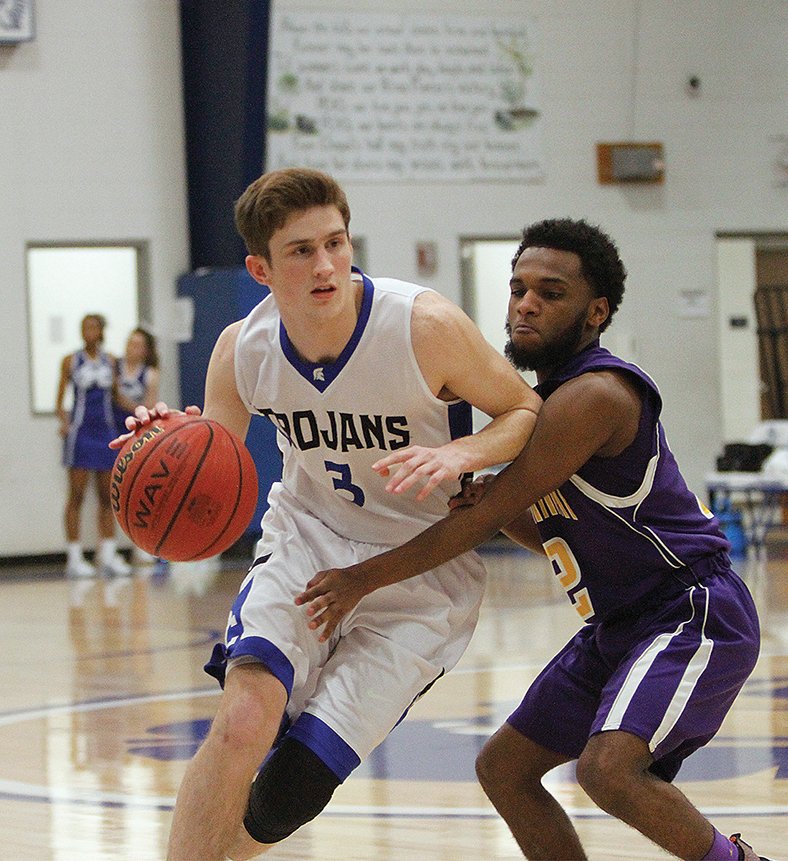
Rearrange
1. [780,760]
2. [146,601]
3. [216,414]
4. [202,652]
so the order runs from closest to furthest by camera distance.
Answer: [216,414] < [780,760] < [202,652] < [146,601]

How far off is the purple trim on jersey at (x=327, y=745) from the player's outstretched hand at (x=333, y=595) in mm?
189

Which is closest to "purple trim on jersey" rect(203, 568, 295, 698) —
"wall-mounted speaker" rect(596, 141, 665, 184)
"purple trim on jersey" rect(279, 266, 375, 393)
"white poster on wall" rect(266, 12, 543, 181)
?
"purple trim on jersey" rect(279, 266, 375, 393)

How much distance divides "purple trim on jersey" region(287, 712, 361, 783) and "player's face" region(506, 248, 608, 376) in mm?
826

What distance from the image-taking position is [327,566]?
127 inches

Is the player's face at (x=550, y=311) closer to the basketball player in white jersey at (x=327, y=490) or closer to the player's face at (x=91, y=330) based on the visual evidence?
the basketball player in white jersey at (x=327, y=490)

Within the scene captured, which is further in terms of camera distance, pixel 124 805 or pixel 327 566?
pixel 124 805

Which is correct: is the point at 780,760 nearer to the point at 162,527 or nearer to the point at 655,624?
the point at 655,624

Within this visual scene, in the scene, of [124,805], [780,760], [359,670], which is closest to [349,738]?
[359,670]

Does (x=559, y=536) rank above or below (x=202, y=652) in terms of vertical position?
above

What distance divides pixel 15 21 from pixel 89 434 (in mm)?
3071

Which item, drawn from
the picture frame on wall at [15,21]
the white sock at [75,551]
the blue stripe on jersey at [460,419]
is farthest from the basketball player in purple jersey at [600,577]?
the picture frame on wall at [15,21]

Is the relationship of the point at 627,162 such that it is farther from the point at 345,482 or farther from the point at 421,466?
the point at 421,466

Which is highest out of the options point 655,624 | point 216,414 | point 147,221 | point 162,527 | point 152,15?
point 152,15

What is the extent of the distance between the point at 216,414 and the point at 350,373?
13.8 inches
